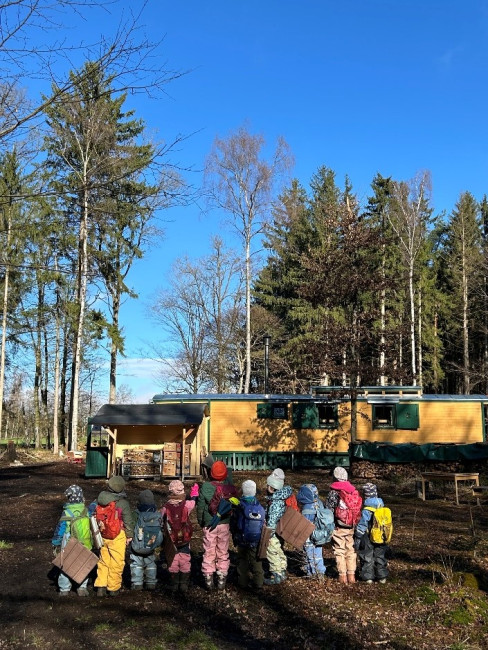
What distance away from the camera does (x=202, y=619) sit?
5660mm

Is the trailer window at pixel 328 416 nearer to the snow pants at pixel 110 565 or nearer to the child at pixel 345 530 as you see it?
the child at pixel 345 530

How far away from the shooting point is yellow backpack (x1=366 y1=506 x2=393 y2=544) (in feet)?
22.0

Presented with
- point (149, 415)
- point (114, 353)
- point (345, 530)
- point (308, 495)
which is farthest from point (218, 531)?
point (114, 353)

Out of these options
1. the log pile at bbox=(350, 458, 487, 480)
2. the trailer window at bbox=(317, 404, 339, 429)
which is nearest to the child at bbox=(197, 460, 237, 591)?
the log pile at bbox=(350, 458, 487, 480)

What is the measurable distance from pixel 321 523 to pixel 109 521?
2.42 m

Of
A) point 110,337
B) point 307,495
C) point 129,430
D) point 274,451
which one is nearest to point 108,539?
point 307,495

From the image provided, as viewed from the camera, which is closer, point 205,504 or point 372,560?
point 205,504

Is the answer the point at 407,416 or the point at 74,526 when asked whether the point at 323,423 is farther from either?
the point at 74,526

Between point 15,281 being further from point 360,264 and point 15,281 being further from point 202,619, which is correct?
point 202,619

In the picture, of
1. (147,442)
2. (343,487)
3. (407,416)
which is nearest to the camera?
(343,487)

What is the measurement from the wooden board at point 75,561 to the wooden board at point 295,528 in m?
2.09

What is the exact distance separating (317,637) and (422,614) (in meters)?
1.31

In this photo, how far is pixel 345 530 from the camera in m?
6.87

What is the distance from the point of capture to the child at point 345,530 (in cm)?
686
